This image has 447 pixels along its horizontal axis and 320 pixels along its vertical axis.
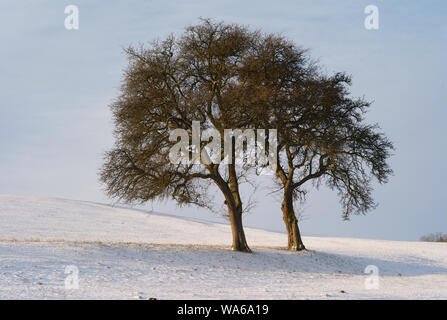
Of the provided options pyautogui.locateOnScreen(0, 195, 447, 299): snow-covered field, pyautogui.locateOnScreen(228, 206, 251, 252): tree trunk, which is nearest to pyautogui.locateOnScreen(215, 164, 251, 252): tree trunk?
pyautogui.locateOnScreen(228, 206, 251, 252): tree trunk

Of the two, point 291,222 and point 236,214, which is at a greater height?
point 236,214

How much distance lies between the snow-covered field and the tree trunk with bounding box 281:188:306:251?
952 millimetres

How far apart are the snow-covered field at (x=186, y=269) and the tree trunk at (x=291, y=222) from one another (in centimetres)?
95

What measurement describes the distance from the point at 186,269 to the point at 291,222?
36.3 feet

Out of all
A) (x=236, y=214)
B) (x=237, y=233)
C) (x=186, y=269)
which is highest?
(x=236, y=214)

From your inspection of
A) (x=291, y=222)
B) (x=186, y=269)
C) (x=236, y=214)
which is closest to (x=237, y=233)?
(x=236, y=214)

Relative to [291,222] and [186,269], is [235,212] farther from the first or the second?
[186,269]

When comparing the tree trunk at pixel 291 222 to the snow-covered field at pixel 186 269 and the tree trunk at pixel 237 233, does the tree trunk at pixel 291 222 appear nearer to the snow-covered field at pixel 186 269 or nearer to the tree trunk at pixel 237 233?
the snow-covered field at pixel 186 269

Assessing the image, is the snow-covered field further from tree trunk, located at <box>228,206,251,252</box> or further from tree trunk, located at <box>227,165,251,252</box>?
tree trunk, located at <box>227,165,251,252</box>

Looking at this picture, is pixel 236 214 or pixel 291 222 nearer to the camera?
pixel 236 214

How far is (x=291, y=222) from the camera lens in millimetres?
29609

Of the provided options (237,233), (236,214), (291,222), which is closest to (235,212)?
(236,214)

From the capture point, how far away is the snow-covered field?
15.6 m

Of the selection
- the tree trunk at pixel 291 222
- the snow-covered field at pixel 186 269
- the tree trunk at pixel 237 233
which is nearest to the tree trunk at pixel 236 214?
the tree trunk at pixel 237 233
